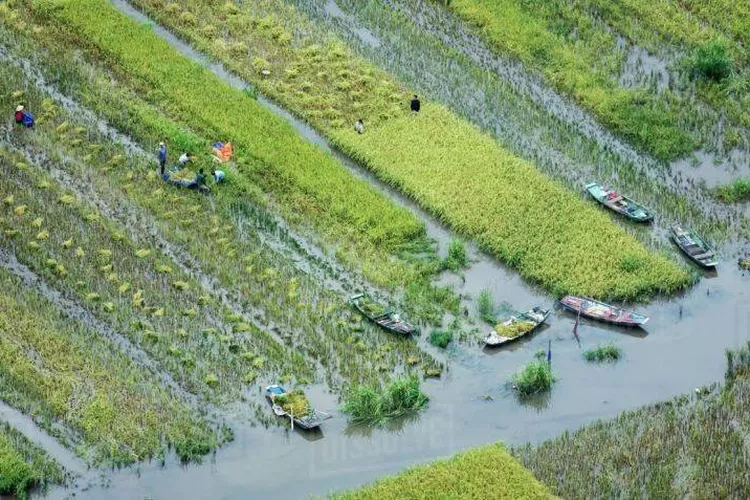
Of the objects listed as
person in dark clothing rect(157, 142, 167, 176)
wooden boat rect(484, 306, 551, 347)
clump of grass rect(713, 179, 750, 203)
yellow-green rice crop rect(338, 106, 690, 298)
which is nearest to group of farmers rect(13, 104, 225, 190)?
person in dark clothing rect(157, 142, 167, 176)

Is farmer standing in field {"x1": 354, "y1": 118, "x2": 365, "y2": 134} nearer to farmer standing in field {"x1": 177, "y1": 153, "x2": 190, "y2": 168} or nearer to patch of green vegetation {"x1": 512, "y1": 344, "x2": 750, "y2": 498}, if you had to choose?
farmer standing in field {"x1": 177, "y1": 153, "x2": 190, "y2": 168}

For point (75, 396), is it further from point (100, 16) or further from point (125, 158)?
point (100, 16)

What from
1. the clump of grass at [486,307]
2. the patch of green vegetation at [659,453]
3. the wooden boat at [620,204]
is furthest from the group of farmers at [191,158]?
the patch of green vegetation at [659,453]

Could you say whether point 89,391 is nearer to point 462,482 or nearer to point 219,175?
point 219,175

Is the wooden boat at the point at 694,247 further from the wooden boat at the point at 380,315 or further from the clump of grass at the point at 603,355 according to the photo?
the wooden boat at the point at 380,315

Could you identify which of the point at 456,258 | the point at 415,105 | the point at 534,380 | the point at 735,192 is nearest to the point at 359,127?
the point at 415,105

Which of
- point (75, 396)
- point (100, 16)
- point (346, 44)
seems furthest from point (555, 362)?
point (100, 16)
